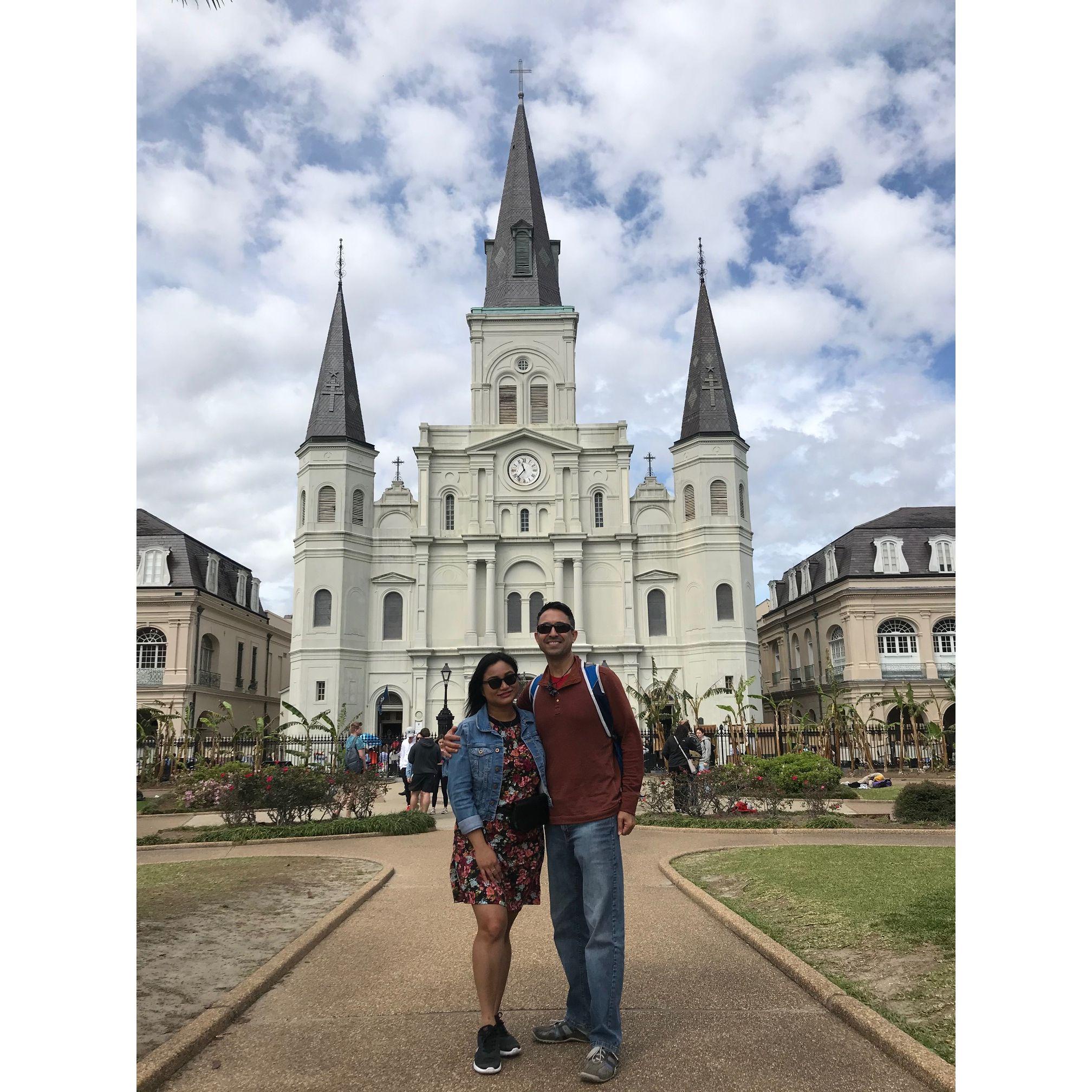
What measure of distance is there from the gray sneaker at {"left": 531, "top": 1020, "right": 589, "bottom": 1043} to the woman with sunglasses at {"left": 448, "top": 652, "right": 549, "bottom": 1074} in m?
0.15

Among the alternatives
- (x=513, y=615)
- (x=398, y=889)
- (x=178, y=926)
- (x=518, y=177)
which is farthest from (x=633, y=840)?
(x=518, y=177)

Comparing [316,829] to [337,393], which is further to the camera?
[337,393]

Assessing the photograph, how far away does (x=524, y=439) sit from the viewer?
150 feet

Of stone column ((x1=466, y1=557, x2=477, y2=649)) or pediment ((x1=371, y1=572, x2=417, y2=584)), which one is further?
pediment ((x1=371, y1=572, x2=417, y2=584))

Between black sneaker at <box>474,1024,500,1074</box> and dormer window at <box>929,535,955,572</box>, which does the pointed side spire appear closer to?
dormer window at <box>929,535,955,572</box>

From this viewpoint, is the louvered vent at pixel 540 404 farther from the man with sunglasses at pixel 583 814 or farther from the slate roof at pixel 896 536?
the man with sunglasses at pixel 583 814

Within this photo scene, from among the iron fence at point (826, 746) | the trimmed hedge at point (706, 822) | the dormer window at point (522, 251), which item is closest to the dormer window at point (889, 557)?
the iron fence at point (826, 746)

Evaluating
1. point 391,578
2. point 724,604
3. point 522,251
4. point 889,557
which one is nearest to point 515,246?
point 522,251

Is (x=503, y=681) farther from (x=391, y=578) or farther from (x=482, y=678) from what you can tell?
(x=391, y=578)

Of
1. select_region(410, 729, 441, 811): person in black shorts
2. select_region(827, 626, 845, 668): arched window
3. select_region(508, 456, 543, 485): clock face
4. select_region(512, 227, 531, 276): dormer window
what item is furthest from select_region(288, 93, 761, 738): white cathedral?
select_region(410, 729, 441, 811): person in black shorts

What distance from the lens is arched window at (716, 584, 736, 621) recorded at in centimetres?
4278

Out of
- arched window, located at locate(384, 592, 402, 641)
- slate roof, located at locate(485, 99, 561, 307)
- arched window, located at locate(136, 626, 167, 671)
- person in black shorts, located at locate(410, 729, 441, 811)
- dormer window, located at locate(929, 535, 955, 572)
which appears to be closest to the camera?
person in black shorts, located at locate(410, 729, 441, 811)

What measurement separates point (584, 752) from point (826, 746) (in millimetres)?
27878

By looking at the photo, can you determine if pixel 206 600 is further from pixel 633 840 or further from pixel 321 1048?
pixel 321 1048
